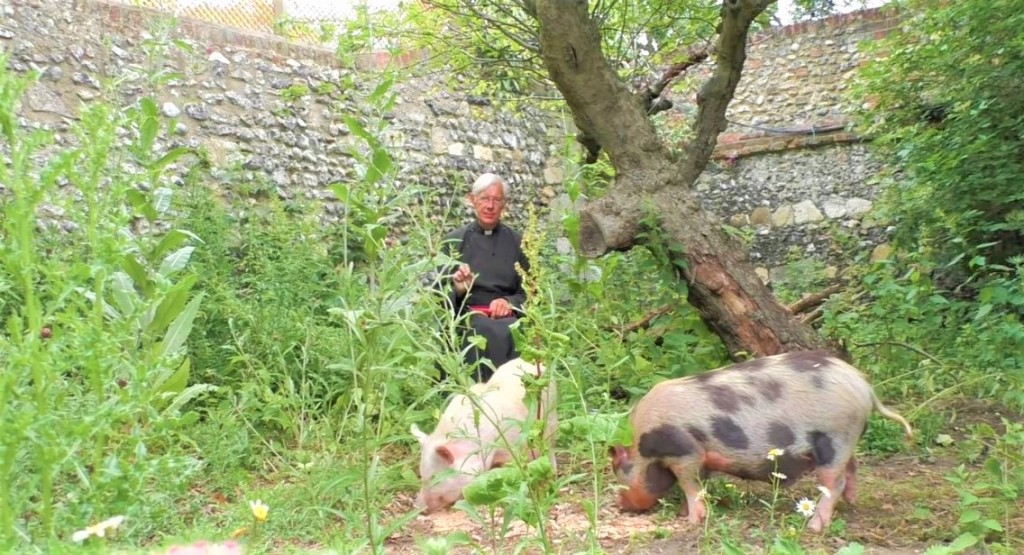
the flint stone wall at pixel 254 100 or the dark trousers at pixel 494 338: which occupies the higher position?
the flint stone wall at pixel 254 100

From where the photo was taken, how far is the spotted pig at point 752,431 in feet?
10.8

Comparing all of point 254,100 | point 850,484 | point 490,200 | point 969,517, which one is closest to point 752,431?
point 850,484

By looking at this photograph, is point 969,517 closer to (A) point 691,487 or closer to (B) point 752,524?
(B) point 752,524

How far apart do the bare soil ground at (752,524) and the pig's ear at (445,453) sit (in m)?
0.23

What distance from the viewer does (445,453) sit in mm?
3783

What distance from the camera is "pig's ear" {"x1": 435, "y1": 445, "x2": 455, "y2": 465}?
3770 mm

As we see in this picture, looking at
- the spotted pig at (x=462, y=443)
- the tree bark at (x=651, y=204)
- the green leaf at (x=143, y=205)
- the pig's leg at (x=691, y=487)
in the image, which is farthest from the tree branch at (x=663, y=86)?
the green leaf at (x=143, y=205)

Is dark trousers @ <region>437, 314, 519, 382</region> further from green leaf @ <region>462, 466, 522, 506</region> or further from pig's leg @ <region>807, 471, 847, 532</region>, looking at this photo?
green leaf @ <region>462, 466, 522, 506</region>

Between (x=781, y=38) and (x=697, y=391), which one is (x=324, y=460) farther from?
(x=781, y=38)

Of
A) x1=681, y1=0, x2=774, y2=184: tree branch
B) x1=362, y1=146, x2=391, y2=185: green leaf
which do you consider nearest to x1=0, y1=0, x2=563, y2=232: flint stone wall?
x1=681, y1=0, x2=774, y2=184: tree branch

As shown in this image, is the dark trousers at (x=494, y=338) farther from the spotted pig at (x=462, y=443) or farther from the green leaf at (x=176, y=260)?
the green leaf at (x=176, y=260)

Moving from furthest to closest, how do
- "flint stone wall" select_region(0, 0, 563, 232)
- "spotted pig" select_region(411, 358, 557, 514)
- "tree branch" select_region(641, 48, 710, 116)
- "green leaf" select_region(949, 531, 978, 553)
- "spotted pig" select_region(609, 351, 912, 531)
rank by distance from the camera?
1. "flint stone wall" select_region(0, 0, 563, 232)
2. "tree branch" select_region(641, 48, 710, 116)
3. "spotted pig" select_region(411, 358, 557, 514)
4. "spotted pig" select_region(609, 351, 912, 531)
5. "green leaf" select_region(949, 531, 978, 553)

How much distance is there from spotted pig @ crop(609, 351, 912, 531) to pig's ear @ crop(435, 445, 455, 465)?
753mm

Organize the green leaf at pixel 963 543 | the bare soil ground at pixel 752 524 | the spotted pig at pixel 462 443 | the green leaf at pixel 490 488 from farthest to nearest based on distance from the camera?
the spotted pig at pixel 462 443 → the bare soil ground at pixel 752 524 → the green leaf at pixel 963 543 → the green leaf at pixel 490 488
